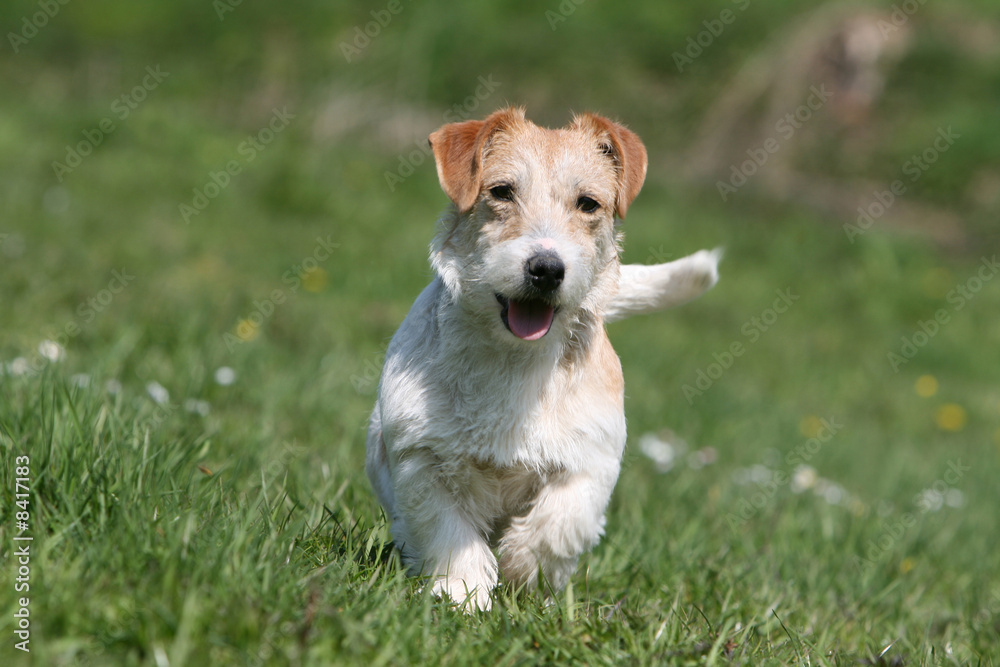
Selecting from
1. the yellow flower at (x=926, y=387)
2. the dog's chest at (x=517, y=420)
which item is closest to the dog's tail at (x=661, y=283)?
the dog's chest at (x=517, y=420)

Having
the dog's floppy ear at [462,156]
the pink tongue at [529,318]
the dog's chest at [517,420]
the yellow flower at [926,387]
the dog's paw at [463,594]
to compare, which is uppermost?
the dog's floppy ear at [462,156]

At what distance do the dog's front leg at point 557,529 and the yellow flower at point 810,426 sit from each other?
3791mm

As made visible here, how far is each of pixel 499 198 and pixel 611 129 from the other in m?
0.53

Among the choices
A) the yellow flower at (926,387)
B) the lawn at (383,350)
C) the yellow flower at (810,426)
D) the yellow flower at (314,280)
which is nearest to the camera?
the lawn at (383,350)

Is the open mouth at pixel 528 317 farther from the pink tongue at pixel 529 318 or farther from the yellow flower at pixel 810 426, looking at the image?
the yellow flower at pixel 810 426

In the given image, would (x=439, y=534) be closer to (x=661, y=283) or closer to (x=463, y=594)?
(x=463, y=594)

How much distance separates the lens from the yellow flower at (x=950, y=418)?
7367mm

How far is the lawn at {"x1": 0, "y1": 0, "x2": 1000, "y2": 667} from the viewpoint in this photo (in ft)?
8.00

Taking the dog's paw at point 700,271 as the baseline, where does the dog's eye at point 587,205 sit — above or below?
above

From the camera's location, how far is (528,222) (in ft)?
9.61

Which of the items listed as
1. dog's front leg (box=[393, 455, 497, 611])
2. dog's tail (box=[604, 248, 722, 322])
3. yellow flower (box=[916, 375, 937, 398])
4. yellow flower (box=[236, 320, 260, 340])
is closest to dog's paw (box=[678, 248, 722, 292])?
dog's tail (box=[604, 248, 722, 322])

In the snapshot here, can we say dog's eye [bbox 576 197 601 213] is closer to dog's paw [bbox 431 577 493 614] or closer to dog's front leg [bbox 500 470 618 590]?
dog's front leg [bbox 500 470 618 590]

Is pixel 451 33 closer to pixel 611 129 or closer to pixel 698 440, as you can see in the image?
pixel 698 440

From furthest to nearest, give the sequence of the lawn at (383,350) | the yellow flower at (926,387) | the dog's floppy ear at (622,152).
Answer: the yellow flower at (926,387), the dog's floppy ear at (622,152), the lawn at (383,350)
